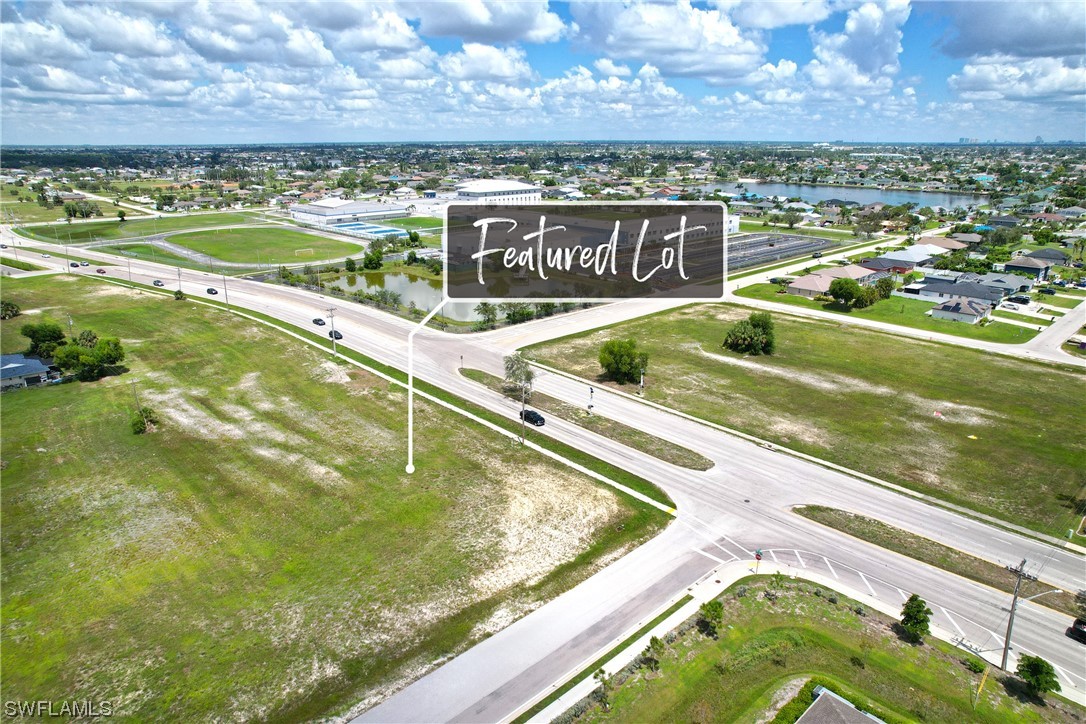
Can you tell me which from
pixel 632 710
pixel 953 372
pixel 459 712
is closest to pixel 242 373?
pixel 459 712

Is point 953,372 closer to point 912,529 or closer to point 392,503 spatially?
point 912,529

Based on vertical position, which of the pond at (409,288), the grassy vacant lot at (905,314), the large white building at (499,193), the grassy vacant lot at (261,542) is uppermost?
the large white building at (499,193)

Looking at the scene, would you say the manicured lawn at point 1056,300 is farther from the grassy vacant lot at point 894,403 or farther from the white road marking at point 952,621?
the white road marking at point 952,621

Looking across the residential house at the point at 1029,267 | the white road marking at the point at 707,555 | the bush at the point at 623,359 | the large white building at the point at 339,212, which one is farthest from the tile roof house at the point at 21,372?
A: the residential house at the point at 1029,267

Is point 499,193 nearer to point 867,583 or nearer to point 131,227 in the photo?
point 131,227

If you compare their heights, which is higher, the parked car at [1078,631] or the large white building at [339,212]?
the large white building at [339,212]

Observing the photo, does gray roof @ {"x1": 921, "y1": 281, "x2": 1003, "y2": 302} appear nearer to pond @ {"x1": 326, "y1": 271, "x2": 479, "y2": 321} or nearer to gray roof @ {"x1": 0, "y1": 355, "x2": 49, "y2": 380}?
pond @ {"x1": 326, "y1": 271, "x2": 479, "y2": 321}

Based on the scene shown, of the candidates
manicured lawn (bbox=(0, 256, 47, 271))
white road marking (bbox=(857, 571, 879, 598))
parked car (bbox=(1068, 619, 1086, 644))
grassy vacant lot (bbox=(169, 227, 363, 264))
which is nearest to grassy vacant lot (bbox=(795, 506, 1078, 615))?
parked car (bbox=(1068, 619, 1086, 644))
